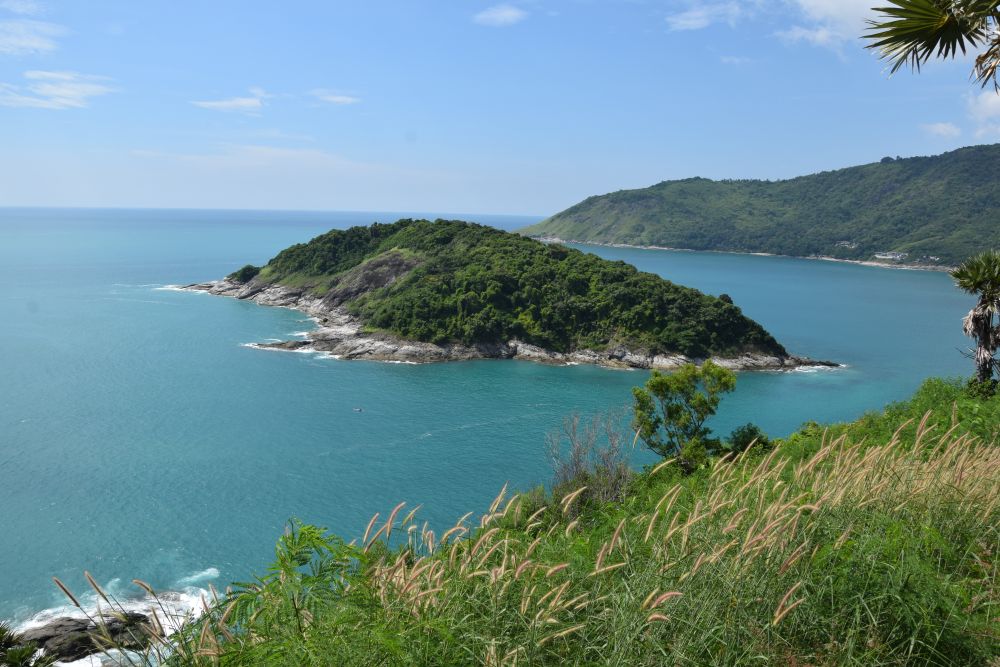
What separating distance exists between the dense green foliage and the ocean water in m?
6.54

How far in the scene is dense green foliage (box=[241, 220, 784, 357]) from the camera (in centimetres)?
7225

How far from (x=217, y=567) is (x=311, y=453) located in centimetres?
1495

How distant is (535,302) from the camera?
254ft

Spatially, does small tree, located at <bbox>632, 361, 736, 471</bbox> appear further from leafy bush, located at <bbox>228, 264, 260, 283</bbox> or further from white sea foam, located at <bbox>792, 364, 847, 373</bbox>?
leafy bush, located at <bbox>228, 264, 260, 283</bbox>

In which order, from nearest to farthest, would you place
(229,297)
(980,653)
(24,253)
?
(980,653) < (229,297) < (24,253)

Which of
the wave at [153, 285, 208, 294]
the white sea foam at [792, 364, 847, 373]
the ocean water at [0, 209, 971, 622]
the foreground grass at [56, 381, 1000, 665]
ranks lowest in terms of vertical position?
the ocean water at [0, 209, 971, 622]

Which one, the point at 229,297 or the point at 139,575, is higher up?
the point at 229,297

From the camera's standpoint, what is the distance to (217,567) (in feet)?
94.0

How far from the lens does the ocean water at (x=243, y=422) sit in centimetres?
3134

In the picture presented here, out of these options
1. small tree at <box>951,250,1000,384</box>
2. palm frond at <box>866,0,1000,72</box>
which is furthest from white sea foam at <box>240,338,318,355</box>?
palm frond at <box>866,0,1000,72</box>

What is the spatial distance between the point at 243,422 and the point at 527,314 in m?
36.5

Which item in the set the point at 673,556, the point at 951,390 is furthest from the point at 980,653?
the point at 951,390

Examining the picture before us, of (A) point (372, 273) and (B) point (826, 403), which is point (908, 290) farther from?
(A) point (372, 273)

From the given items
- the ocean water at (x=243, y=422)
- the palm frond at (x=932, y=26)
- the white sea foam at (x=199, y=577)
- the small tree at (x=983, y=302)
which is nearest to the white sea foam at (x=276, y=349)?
the ocean water at (x=243, y=422)
